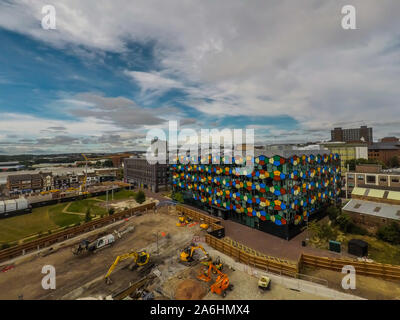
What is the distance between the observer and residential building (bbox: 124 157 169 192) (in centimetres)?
9194

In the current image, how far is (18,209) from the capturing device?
59844 millimetres

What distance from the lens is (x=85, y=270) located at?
2573 cm

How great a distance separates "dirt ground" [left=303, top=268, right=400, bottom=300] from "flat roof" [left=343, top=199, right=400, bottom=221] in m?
24.5

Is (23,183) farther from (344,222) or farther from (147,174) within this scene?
(344,222)

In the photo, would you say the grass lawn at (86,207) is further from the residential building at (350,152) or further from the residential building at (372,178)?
the residential building at (350,152)

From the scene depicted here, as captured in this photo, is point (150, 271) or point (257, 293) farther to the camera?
point (150, 271)

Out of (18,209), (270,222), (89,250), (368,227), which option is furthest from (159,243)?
(18,209)

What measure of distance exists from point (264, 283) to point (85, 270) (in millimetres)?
22941

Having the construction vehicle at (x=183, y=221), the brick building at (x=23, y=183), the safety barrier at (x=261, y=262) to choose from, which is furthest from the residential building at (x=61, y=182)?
the safety barrier at (x=261, y=262)

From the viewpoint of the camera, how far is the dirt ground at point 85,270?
71.6 feet

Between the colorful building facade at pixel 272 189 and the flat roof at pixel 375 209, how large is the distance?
19.6 feet

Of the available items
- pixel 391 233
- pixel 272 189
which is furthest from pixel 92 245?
pixel 391 233

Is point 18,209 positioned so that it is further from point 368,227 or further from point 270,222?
point 368,227

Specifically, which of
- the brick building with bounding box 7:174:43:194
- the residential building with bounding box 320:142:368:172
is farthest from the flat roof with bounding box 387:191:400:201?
the brick building with bounding box 7:174:43:194
